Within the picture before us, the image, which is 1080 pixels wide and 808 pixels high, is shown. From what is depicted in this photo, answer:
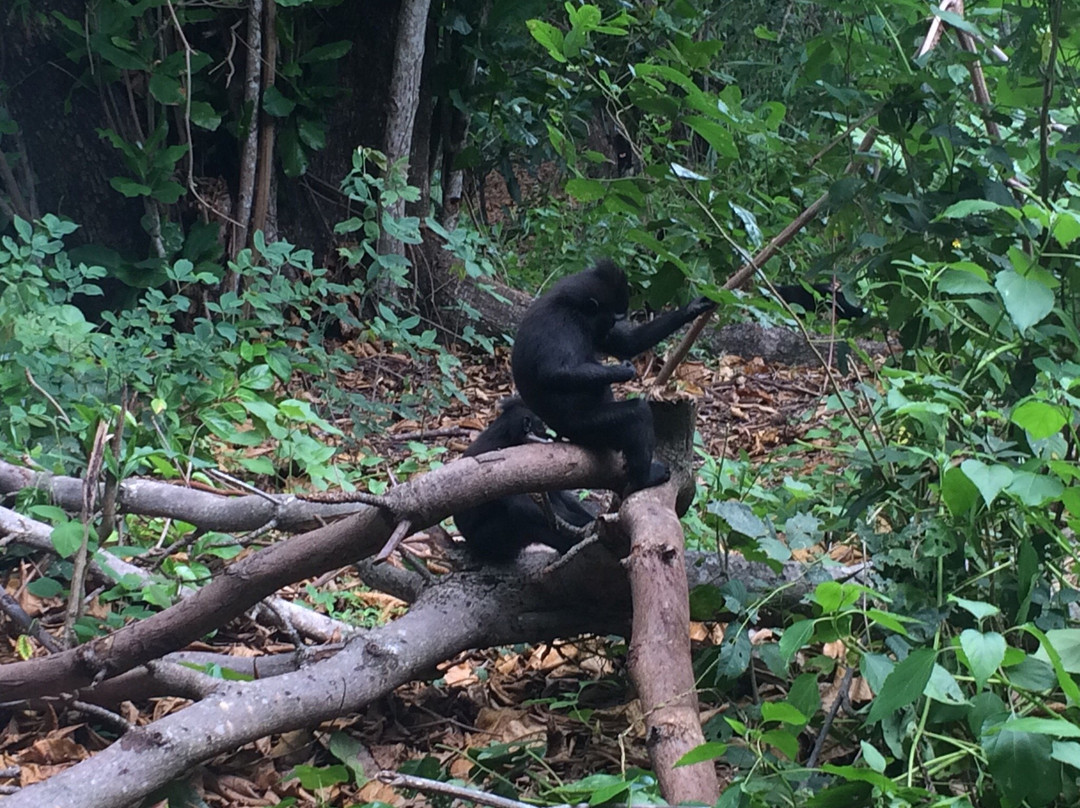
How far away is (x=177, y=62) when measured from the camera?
561 cm

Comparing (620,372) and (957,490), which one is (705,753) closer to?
(957,490)

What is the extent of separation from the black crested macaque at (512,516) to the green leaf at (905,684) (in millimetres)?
1431

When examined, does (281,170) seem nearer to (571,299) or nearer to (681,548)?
(571,299)

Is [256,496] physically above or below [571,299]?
below

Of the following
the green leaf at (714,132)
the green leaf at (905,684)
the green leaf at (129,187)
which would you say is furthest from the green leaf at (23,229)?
the green leaf at (905,684)

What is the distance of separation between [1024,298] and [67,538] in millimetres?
2446

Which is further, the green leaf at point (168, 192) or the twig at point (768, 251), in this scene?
the green leaf at point (168, 192)

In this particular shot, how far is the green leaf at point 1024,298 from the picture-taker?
184cm

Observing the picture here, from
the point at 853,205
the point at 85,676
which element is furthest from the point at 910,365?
the point at 85,676

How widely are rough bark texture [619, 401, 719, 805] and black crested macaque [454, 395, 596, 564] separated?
577mm

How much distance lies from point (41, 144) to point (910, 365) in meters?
5.26

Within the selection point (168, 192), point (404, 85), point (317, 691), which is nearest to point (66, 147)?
point (168, 192)

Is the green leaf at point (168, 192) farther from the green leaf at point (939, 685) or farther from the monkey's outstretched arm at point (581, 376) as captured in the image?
the green leaf at point (939, 685)

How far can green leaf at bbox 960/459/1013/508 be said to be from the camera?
1.66m
